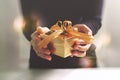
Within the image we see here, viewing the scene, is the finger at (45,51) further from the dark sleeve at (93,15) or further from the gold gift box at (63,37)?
the dark sleeve at (93,15)

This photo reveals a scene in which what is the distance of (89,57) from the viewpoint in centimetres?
64

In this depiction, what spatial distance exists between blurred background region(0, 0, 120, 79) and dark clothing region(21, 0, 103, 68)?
1.0 inches

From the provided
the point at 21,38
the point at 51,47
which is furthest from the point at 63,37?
the point at 21,38

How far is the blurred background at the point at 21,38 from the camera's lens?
631 millimetres

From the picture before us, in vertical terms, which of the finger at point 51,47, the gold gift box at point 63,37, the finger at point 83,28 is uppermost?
the finger at point 83,28

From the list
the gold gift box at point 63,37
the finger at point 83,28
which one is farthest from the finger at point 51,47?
the finger at point 83,28

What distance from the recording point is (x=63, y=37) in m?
0.61

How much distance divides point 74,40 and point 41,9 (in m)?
0.18

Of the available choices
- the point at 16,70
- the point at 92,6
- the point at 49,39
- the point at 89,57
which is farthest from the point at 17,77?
the point at 92,6

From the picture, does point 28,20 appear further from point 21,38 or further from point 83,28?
point 83,28

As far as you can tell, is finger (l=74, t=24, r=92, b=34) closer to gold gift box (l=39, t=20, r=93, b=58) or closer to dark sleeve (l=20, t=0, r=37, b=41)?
gold gift box (l=39, t=20, r=93, b=58)

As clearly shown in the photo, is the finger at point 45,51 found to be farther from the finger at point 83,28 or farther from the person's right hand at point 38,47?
the finger at point 83,28

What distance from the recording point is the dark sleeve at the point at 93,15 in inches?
24.6

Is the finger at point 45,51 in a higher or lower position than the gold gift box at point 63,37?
lower
